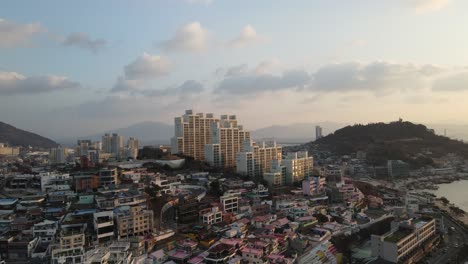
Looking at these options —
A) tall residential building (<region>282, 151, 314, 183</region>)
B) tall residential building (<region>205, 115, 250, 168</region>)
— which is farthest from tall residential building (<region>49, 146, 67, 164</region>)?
tall residential building (<region>282, 151, 314, 183</region>)

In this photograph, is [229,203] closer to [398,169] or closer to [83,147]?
[398,169]

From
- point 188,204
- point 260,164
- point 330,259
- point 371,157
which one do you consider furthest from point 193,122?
point 371,157

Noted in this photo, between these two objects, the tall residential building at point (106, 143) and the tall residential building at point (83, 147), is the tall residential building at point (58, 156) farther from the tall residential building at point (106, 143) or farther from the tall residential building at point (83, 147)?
the tall residential building at point (106, 143)

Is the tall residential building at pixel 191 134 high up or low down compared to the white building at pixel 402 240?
up

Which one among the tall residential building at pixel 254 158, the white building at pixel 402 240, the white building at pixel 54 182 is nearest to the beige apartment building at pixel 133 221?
the white building at pixel 54 182

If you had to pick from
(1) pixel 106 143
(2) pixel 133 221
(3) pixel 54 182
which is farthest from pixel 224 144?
(1) pixel 106 143

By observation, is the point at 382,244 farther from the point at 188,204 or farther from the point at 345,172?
the point at 345,172
